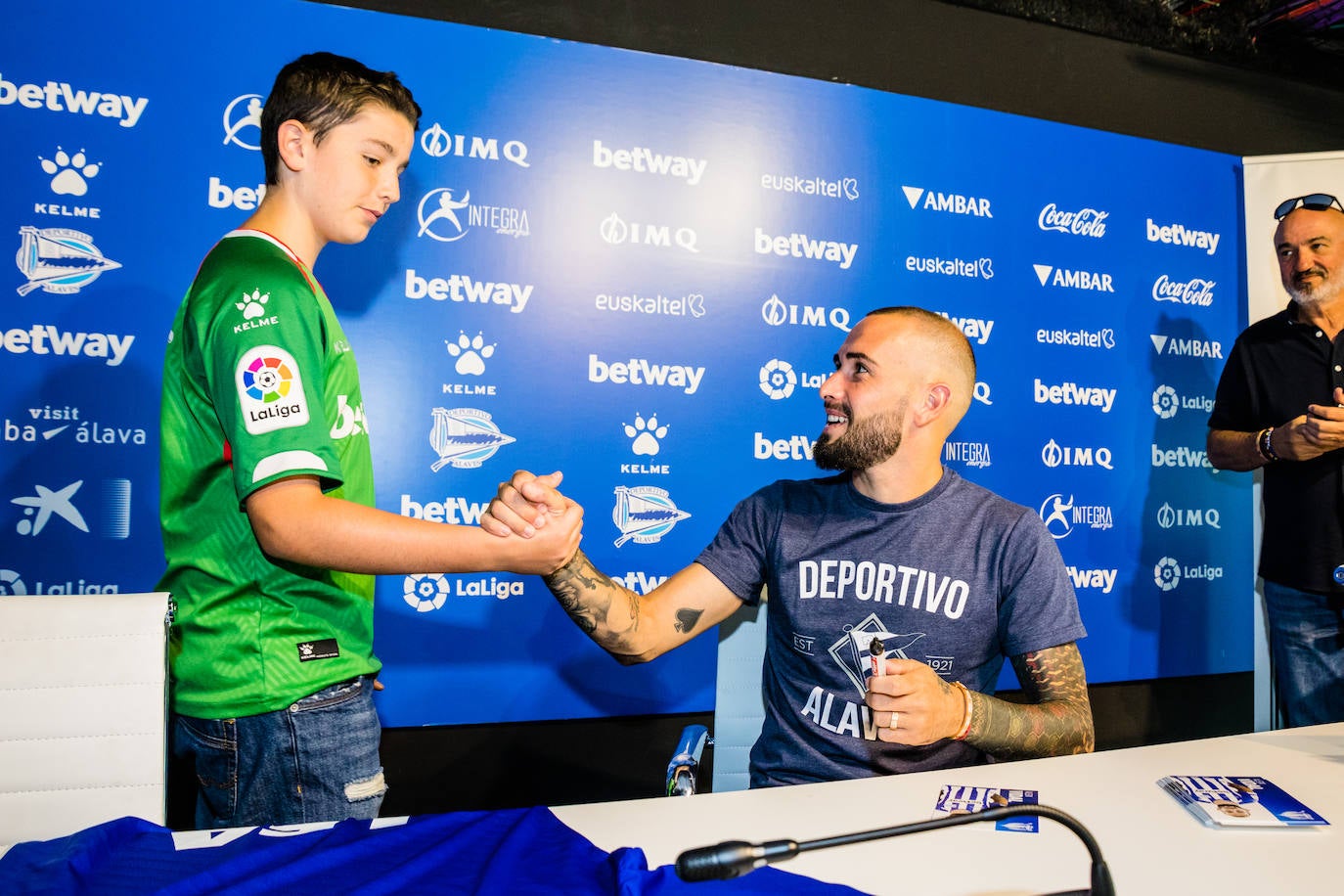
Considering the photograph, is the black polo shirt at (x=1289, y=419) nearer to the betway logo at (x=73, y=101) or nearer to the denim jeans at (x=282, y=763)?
the denim jeans at (x=282, y=763)

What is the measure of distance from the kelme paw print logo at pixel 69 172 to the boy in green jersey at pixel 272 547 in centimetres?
143

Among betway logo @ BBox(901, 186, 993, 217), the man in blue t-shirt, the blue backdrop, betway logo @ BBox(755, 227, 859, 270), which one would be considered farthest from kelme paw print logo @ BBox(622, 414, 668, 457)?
betway logo @ BBox(901, 186, 993, 217)

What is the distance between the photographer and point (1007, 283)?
3420mm

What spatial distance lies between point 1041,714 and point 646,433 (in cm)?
160

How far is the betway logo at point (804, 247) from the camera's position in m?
3.10

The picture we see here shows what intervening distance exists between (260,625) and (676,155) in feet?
7.14

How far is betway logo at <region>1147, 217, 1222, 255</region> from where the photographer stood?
3.67 metres

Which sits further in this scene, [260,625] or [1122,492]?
[1122,492]

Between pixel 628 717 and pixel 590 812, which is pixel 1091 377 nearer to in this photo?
pixel 628 717

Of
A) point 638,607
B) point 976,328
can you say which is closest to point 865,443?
point 638,607

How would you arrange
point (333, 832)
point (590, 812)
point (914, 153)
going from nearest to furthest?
point (333, 832)
point (590, 812)
point (914, 153)

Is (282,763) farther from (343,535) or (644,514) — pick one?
(644,514)

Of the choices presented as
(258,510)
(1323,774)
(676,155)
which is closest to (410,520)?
(258,510)

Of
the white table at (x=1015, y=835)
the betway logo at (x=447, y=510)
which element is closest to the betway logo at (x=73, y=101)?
the betway logo at (x=447, y=510)
